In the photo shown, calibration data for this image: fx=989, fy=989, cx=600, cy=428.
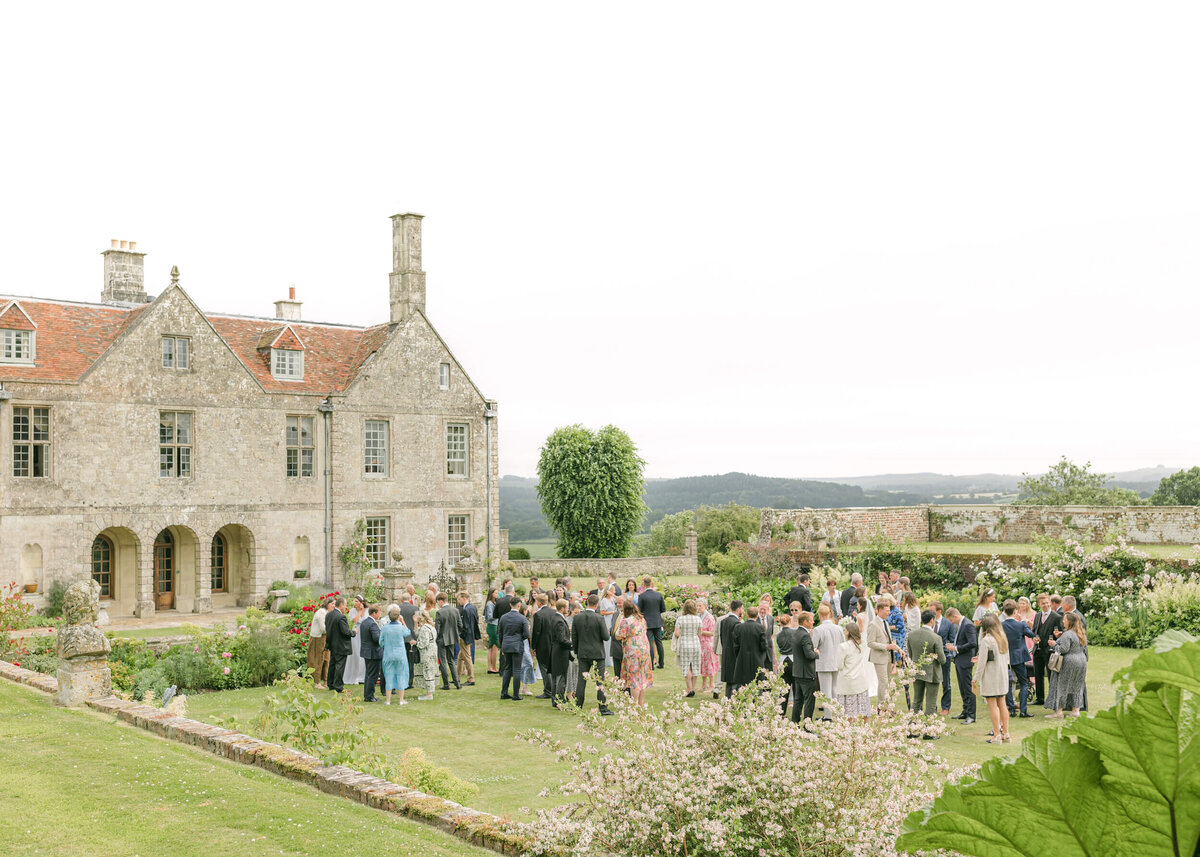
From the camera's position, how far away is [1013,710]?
15188 millimetres

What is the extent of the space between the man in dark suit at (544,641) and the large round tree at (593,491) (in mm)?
35648

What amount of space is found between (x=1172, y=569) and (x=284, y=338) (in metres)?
25.8

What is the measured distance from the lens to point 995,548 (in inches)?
1182

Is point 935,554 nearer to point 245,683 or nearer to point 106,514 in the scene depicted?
point 245,683

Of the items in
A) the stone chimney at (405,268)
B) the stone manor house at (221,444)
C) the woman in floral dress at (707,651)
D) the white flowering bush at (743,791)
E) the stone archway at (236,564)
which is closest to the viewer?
the white flowering bush at (743,791)

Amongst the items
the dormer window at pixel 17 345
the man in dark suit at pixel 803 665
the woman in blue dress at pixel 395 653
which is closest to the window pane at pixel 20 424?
the dormer window at pixel 17 345

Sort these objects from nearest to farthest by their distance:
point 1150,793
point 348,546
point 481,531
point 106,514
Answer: point 1150,793 < point 106,514 < point 348,546 < point 481,531

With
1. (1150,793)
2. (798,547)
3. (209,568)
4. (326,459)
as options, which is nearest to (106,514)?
(209,568)

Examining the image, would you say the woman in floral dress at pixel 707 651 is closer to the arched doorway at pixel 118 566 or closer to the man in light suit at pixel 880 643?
the man in light suit at pixel 880 643

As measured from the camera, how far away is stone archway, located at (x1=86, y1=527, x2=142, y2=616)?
91.6ft

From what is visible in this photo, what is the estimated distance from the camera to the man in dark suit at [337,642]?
17047mm

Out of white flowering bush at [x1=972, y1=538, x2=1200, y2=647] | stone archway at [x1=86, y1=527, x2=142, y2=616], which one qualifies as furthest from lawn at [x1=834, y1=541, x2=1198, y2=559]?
stone archway at [x1=86, y1=527, x2=142, y2=616]

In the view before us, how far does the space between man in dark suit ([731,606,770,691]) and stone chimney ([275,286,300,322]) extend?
27.6 metres

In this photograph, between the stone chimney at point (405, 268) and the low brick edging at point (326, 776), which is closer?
the low brick edging at point (326, 776)
